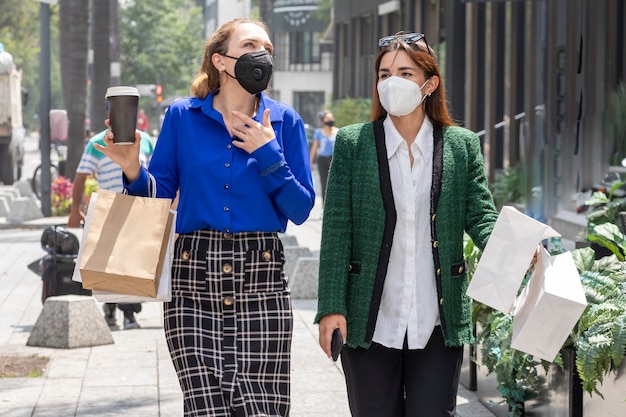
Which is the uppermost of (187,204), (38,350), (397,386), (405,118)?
(405,118)

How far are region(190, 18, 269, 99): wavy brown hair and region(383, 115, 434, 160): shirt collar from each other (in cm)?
58

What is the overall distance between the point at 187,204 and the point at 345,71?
3824 cm

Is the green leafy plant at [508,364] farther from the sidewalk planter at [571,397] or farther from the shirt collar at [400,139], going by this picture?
the shirt collar at [400,139]

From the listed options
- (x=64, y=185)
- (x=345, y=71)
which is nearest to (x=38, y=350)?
(x=64, y=185)

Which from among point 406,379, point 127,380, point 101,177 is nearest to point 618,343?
point 406,379

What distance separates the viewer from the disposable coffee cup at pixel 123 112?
4.27 metres

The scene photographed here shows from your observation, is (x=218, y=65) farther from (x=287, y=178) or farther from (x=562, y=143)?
(x=562, y=143)

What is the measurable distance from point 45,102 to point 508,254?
17.9 metres

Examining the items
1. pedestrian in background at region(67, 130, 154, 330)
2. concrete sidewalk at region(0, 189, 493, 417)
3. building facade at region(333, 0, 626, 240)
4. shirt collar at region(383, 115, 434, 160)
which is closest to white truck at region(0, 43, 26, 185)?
building facade at region(333, 0, 626, 240)

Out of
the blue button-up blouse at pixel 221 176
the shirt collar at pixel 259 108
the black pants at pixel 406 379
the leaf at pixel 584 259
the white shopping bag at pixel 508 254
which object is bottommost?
the black pants at pixel 406 379

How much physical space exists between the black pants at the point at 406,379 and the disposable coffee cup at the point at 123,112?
1009 mm

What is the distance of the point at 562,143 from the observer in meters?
14.2

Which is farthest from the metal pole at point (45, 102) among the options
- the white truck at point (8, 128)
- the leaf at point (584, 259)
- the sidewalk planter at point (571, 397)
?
the leaf at point (584, 259)

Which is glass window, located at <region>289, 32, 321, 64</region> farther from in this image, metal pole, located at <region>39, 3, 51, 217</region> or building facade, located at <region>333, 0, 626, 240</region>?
building facade, located at <region>333, 0, 626, 240</region>
